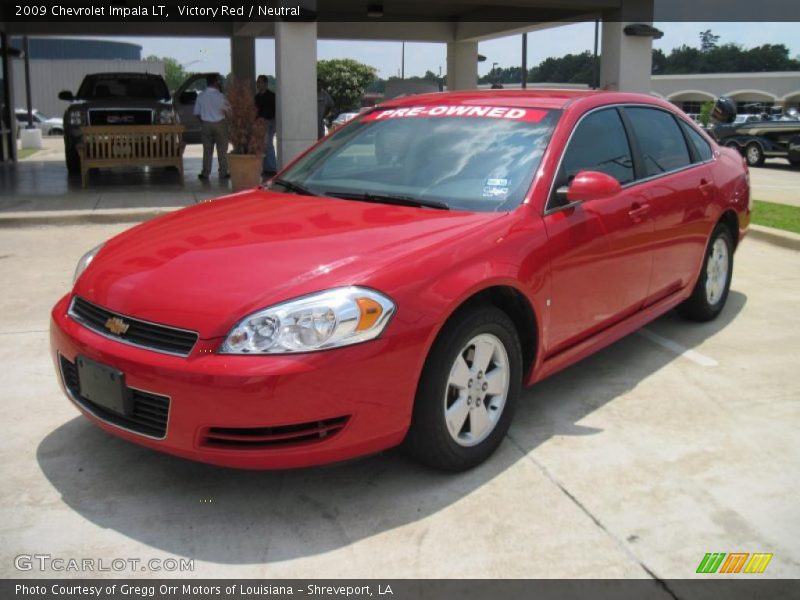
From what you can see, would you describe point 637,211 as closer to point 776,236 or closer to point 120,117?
point 776,236

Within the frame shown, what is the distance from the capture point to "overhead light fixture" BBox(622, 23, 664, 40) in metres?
13.6

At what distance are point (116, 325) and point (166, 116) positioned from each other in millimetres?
11519

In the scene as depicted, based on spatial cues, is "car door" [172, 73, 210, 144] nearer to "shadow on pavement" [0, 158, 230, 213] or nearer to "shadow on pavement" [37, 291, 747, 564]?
"shadow on pavement" [0, 158, 230, 213]

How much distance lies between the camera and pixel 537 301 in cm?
376

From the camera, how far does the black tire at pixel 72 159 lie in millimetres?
14670

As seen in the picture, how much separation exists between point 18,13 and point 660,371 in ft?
54.0

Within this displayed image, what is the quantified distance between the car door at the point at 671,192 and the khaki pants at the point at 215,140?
9129mm

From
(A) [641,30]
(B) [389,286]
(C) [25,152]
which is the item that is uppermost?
(A) [641,30]

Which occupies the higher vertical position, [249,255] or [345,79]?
[345,79]

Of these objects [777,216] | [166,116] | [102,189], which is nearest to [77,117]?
[166,116]

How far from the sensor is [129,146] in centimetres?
1238

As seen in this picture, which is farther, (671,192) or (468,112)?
(671,192)

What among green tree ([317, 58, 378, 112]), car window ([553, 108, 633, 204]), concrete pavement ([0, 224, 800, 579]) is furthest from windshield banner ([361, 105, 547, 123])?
green tree ([317, 58, 378, 112])

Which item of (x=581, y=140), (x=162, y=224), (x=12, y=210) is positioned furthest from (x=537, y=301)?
(x=12, y=210)
